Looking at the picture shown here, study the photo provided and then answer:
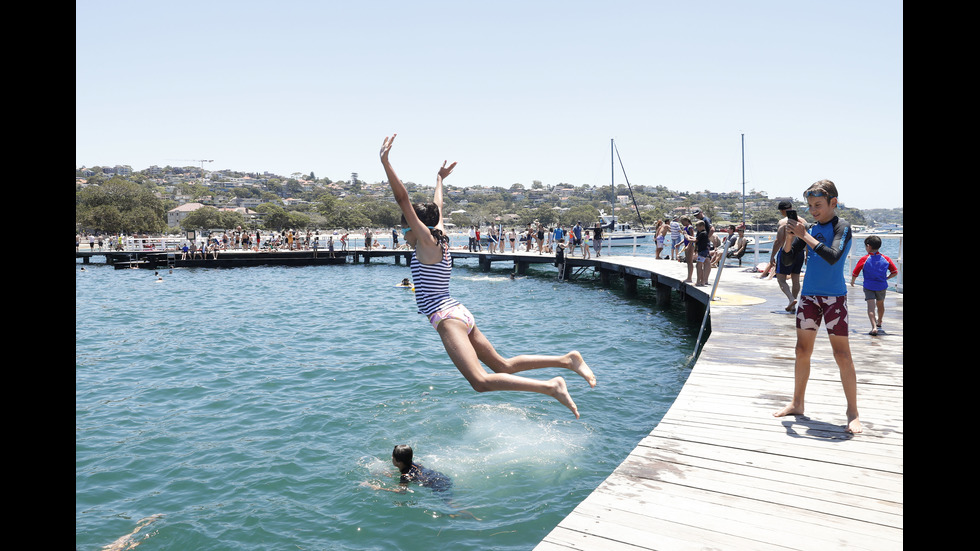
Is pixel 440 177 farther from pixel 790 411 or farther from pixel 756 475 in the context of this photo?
pixel 790 411

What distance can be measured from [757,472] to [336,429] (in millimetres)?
6133

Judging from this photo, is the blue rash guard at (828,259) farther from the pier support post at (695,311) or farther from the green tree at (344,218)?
the green tree at (344,218)

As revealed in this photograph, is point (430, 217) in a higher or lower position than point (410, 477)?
higher

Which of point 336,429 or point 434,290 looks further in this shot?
point 336,429

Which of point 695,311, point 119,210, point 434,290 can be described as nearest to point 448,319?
point 434,290

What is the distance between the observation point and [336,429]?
8.96m

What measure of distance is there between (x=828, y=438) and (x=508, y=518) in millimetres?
3044

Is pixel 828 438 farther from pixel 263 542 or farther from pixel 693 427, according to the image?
pixel 263 542

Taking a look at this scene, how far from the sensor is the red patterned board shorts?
5.25m

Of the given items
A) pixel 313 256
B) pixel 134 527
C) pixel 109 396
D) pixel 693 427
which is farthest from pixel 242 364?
pixel 313 256

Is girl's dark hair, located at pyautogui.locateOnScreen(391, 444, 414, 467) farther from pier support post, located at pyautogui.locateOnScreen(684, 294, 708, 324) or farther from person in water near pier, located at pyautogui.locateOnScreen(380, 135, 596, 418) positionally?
pier support post, located at pyautogui.locateOnScreen(684, 294, 708, 324)

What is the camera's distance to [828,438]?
5.30 m

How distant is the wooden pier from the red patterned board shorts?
3.12ft

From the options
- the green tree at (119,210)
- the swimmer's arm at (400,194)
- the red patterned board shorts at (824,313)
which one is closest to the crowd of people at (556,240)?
the red patterned board shorts at (824,313)
